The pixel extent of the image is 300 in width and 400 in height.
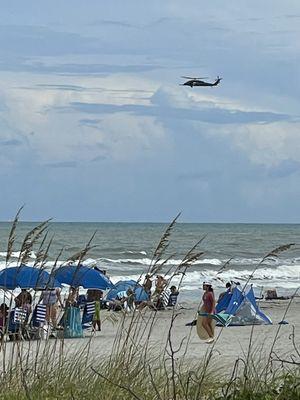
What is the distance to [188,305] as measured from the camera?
2989cm

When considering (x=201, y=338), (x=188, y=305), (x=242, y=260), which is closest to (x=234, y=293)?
(x=201, y=338)

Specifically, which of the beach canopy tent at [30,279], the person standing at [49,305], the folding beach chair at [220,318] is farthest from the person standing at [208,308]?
the person standing at [49,305]

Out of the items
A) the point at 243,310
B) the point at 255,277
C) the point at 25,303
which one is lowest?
the point at 255,277

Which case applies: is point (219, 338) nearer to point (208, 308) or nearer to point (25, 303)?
point (208, 308)

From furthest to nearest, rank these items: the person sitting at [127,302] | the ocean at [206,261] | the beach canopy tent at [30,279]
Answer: the ocean at [206,261]
the person sitting at [127,302]
the beach canopy tent at [30,279]

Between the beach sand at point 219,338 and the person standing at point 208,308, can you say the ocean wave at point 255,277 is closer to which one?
the beach sand at point 219,338

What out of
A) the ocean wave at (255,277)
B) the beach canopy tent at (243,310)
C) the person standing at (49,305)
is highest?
the person standing at (49,305)

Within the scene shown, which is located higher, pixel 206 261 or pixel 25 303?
pixel 25 303

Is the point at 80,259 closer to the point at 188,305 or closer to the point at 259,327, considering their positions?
the point at 259,327

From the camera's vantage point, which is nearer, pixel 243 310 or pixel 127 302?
pixel 127 302

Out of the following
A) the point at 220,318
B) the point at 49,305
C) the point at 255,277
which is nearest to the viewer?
the point at 49,305

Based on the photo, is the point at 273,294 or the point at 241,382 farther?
the point at 273,294

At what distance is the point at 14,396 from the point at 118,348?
39.9 inches

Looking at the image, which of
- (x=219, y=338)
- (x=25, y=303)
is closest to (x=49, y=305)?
(x=25, y=303)
